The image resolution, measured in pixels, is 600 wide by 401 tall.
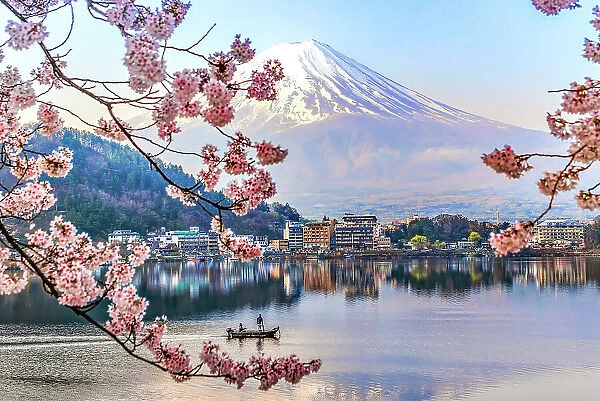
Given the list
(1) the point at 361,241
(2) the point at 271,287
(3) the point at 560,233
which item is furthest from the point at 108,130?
Result: (3) the point at 560,233

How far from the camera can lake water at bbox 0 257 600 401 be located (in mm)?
9031

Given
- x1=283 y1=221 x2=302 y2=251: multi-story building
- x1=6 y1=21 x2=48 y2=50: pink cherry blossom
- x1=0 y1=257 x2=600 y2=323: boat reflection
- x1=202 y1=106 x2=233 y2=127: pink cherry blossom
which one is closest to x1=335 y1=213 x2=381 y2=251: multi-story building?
x1=283 y1=221 x2=302 y2=251: multi-story building

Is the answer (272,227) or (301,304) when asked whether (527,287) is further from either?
(272,227)

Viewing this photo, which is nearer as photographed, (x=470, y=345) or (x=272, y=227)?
(x=470, y=345)

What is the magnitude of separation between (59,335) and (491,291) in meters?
13.7

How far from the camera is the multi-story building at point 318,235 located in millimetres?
57688

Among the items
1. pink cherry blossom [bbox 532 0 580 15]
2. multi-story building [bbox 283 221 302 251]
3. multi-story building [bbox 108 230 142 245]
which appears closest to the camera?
pink cherry blossom [bbox 532 0 580 15]

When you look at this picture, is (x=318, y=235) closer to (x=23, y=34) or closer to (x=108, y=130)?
(x=108, y=130)

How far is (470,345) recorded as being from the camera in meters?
12.3

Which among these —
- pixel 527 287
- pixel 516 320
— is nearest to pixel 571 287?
pixel 527 287

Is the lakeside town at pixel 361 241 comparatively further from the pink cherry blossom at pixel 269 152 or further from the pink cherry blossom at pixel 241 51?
the pink cherry blossom at pixel 269 152

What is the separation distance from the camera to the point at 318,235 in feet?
191

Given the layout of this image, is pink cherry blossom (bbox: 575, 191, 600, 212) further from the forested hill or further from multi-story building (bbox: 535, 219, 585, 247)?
multi-story building (bbox: 535, 219, 585, 247)

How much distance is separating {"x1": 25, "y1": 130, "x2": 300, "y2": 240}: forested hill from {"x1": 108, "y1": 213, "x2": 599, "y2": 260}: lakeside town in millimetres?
1410
